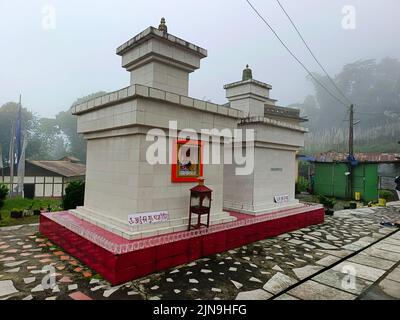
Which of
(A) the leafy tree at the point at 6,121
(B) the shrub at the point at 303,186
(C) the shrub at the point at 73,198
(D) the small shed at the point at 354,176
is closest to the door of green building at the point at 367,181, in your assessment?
(D) the small shed at the point at 354,176

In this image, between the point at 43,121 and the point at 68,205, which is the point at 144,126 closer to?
the point at 68,205

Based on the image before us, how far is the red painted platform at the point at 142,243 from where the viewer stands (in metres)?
5.06

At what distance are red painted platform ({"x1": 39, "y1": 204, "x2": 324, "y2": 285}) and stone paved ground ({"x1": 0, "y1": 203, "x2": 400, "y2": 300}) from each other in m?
0.19

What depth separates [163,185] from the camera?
6402 millimetres

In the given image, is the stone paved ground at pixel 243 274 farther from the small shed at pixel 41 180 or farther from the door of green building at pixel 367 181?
the small shed at pixel 41 180

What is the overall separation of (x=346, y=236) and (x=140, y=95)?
27.8 ft

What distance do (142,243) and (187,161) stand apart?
2.44m


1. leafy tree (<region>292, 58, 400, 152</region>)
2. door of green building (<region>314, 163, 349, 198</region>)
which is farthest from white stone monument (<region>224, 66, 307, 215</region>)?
leafy tree (<region>292, 58, 400, 152</region>)

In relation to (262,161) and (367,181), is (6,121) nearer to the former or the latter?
(262,161)

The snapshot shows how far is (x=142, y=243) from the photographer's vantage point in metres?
5.40

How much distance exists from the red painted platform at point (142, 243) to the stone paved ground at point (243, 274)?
0.19 metres

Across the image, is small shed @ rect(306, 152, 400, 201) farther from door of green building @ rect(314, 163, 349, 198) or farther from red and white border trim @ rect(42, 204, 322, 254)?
red and white border trim @ rect(42, 204, 322, 254)

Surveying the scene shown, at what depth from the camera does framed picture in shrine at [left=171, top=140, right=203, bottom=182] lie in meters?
6.60
